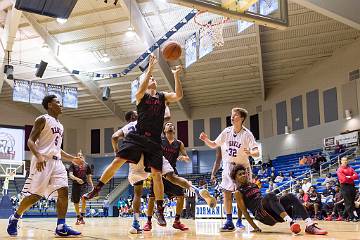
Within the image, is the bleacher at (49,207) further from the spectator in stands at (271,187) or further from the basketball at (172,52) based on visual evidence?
the basketball at (172,52)

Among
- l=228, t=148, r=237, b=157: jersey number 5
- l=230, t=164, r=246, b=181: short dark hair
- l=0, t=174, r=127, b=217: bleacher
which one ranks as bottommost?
l=0, t=174, r=127, b=217: bleacher

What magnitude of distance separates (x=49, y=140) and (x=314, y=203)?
420 inches

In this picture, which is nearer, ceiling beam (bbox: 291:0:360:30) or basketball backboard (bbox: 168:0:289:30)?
basketball backboard (bbox: 168:0:289:30)

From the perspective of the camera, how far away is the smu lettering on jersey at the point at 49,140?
16.4 feet

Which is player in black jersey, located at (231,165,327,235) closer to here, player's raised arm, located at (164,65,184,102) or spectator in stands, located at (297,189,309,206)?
player's raised arm, located at (164,65,184,102)

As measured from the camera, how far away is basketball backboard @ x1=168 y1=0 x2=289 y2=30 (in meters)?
8.49

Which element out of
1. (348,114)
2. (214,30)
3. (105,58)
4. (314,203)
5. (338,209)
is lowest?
(338,209)

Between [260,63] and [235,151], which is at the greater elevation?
[260,63]

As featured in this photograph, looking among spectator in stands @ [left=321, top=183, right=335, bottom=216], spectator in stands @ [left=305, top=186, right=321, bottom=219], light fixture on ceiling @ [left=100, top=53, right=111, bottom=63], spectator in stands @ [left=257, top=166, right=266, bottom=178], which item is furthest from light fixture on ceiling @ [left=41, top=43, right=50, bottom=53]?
spectator in stands @ [left=321, top=183, right=335, bottom=216]

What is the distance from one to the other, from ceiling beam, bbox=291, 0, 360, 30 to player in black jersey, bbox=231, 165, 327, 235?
922 cm

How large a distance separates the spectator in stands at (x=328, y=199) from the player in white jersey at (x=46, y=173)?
10.5 metres

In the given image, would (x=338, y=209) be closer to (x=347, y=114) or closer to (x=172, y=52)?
(x=172, y=52)

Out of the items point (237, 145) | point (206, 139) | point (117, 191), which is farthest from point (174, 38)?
point (117, 191)

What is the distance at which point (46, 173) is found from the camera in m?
4.89
